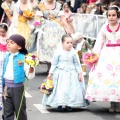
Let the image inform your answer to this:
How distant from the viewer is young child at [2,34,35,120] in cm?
694

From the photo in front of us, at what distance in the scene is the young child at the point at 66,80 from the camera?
29.3 ft

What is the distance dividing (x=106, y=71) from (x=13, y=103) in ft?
7.40

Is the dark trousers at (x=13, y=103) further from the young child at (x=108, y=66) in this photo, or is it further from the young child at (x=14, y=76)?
the young child at (x=108, y=66)

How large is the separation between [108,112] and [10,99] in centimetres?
241

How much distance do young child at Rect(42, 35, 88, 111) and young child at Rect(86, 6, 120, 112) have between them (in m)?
0.20

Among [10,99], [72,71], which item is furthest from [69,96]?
[10,99]

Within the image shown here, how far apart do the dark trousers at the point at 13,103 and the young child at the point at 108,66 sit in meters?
2.02

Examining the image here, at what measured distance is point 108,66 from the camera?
29.0 feet

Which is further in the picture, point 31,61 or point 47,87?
point 47,87

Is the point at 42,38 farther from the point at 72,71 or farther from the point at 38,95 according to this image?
the point at 72,71

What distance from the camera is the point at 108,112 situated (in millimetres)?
8984

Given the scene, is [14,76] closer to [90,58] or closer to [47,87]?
[47,87]

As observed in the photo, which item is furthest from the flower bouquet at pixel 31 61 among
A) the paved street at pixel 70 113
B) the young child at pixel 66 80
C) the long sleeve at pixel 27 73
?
the young child at pixel 66 80

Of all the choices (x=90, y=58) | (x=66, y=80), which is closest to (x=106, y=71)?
(x=90, y=58)
